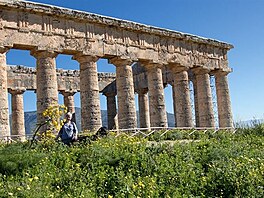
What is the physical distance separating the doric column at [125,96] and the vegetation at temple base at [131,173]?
405 inches

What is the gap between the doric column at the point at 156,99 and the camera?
80.3 ft

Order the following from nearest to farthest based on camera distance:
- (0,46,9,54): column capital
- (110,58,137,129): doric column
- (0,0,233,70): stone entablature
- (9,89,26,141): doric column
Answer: (0,46,9,54): column capital
(0,0,233,70): stone entablature
(110,58,137,129): doric column
(9,89,26,141): doric column

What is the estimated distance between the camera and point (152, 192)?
297 inches

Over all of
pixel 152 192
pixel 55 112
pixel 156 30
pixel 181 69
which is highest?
pixel 156 30

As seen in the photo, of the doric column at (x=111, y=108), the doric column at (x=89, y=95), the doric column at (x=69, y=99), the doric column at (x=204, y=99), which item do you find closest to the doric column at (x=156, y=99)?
the doric column at (x=204, y=99)

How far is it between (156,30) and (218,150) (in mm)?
14450

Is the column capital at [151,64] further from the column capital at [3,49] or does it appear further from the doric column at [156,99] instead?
the column capital at [3,49]

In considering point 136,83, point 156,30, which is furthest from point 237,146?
point 136,83

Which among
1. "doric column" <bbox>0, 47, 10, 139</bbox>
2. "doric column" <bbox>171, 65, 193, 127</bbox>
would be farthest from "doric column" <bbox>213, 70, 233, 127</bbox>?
"doric column" <bbox>0, 47, 10, 139</bbox>

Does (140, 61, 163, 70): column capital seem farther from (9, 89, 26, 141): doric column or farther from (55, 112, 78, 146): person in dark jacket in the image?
(55, 112, 78, 146): person in dark jacket

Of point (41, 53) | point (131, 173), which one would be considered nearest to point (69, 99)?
point (41, 53)

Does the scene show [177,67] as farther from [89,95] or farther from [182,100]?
[89,95]

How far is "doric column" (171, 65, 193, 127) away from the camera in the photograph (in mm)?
26000

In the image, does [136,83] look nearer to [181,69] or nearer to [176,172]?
[181,69]
